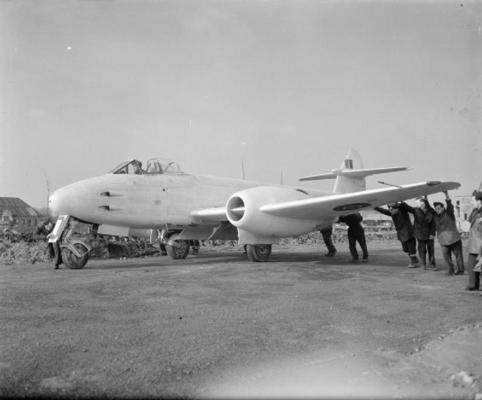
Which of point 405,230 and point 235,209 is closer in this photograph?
point 405,230

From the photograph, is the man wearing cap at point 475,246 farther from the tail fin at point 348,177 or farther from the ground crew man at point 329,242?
the tail fin at point 348,177

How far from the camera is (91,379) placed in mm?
2770

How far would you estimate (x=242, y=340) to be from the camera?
3.70 metres

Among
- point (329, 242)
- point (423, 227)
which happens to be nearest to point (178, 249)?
point (329, 242)

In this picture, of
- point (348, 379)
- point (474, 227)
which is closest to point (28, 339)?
point (348, 379)

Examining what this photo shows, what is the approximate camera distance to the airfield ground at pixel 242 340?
8.76 feet

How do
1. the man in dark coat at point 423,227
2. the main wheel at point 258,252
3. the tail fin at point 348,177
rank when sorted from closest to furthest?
1. the man in dark coat at point 423,227
2. the main wheel at point 258,252
3. the tail fin at point 348,177

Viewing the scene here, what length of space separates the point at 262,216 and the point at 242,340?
6705 mm

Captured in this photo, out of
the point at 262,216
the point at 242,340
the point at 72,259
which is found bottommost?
the point at 242,340

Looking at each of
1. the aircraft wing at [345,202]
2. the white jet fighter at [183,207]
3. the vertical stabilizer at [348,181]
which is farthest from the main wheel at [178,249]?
the vertical stabilizer at [348,181]

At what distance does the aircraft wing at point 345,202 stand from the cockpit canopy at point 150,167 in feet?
10.00

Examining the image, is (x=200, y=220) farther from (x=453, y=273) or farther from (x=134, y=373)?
(x=134, y=373)

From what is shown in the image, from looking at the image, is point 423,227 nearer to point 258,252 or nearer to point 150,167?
point 258,252

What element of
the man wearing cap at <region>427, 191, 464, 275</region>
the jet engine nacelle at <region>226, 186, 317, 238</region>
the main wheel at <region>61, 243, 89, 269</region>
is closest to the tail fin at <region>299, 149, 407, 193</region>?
the jet engine nacelle at <region>226, 186, 317, 238</region>
